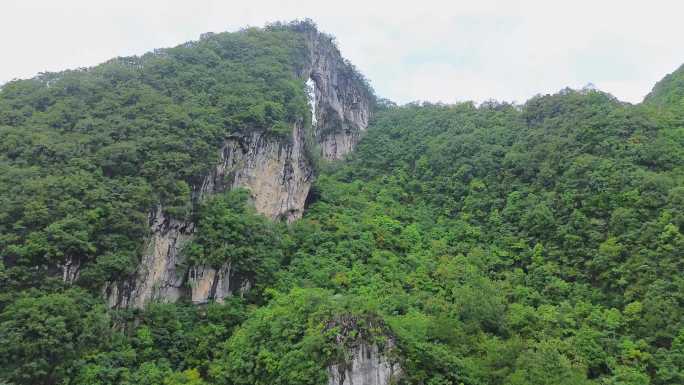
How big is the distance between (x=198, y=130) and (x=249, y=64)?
9873 millimetres

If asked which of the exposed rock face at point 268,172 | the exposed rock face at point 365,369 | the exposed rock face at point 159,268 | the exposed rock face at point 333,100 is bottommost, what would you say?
the exposed rock face at point 365,369

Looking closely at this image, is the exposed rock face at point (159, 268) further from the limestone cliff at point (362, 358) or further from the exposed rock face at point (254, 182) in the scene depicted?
the limestone cliff at point (362, 358)

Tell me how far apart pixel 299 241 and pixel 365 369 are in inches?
392

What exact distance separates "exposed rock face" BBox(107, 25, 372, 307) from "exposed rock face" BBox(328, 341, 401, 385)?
6.96 metres

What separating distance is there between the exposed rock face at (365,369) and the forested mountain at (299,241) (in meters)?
0.07

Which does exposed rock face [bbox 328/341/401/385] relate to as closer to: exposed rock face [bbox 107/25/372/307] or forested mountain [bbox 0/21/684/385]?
forested mountain [bbox 0/21/684/385]

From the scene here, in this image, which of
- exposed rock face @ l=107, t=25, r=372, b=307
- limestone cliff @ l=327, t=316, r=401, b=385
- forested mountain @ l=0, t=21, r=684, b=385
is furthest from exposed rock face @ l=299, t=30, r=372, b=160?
limestone cliff @ l=327, t=316, r=401, b=385

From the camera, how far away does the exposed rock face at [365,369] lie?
623 inches

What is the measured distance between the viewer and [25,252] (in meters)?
16.5

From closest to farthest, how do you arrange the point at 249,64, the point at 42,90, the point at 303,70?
the point at 42,90 → the point at 249,64 → the point at 303,70

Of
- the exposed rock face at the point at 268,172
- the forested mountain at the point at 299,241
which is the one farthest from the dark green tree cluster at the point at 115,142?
the exposed rock face at the point at 268,172

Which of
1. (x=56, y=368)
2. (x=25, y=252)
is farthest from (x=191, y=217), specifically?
(x=56, y=368)

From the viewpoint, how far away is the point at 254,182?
2569 cm

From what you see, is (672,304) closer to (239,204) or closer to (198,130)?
(239,204)
